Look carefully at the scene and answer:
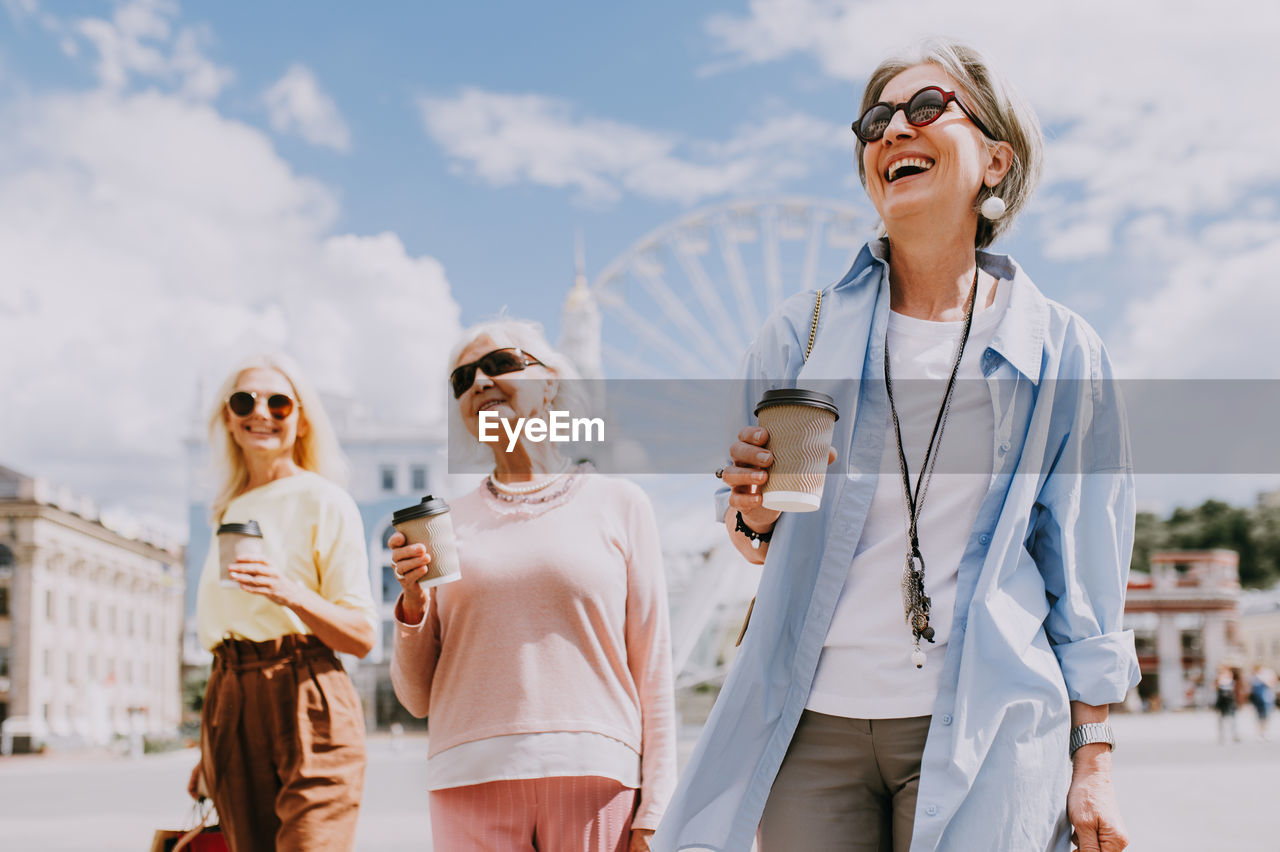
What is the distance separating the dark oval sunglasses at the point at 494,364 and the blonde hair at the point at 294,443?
70 centimetres

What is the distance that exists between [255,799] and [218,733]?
0.20m

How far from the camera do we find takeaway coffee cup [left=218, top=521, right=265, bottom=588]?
312cm

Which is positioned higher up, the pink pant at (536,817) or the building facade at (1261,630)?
the pink pant at (536,817)

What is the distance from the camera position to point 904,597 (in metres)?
1.93

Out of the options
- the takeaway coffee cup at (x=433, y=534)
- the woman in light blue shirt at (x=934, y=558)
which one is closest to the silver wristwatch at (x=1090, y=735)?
the woman in light blue shirt at (x=934, y=558)

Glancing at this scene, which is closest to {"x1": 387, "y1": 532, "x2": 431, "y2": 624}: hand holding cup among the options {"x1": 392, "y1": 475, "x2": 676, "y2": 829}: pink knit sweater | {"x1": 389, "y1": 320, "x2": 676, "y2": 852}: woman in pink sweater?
{"x1": 389, "y1": 320, "x2": 676, "y2": 852}: woman in pink sweater

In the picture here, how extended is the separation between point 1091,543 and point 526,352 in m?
1.61

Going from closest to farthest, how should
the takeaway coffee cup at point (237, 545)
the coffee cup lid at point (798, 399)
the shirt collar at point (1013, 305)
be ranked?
the coffee cup lid at point (798, 399) → the shirt collar at point (1013, 305) → the takeaway coffee cup at point (237, 545)

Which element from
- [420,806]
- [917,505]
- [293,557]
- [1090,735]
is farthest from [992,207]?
[420,806]

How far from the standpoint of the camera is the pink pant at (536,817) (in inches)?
108

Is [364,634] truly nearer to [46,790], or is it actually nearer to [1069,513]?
[1069,513]

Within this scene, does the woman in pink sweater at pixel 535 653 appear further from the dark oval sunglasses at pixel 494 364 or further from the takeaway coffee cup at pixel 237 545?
the takeaway coffee cup at pixel 237 545

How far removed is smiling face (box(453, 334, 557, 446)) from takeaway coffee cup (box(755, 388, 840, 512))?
1.39 metres

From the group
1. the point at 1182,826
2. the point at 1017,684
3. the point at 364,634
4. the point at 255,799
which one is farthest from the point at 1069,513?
the point at 1182,826
